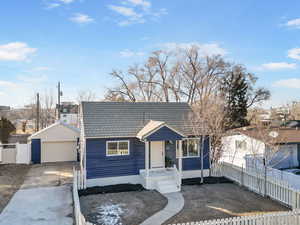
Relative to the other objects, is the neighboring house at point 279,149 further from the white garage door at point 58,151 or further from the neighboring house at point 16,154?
the neighboring house at point 16,154

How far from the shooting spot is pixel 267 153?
1344 cm

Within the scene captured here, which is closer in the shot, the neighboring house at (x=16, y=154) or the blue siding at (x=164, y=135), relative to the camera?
the blue siding at (x=164, y=135)

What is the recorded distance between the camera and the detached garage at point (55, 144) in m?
20.3

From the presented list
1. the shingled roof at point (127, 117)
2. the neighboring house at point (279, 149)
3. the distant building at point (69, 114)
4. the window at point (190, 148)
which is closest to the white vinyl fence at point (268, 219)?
the window at point (190, 148)

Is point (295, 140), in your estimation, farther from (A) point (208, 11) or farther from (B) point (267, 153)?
(A) point (208, 11)

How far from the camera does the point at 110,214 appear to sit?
31.9ft

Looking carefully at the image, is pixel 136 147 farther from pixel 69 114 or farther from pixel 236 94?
pixel 69 114

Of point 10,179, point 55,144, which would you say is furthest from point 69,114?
point 10,179

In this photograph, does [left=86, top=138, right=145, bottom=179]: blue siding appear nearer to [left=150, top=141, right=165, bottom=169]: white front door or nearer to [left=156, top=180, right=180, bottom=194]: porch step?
[left=150, top=141, right=165, bottom=169]: white front door

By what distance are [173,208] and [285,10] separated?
1277 centimetres

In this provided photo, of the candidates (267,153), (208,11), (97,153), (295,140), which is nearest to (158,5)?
(208,11)

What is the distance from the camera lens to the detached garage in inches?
801

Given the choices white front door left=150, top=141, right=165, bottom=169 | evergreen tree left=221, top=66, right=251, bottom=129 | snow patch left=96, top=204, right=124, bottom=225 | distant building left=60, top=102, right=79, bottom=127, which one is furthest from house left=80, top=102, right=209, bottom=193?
distant building left=60, top=102, right=79, bottom=127

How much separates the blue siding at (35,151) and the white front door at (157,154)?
11549 millimetres
